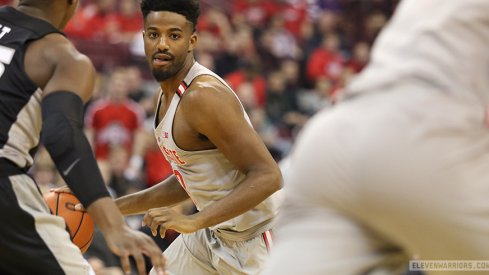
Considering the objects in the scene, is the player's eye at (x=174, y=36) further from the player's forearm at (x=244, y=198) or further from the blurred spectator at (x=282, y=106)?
the blurred spectator at (x=282, y=106)

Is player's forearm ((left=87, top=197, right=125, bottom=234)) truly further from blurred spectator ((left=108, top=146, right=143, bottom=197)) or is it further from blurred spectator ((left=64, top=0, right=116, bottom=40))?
blurred spectator ((left=64, top=0, right=116, bottom=40))

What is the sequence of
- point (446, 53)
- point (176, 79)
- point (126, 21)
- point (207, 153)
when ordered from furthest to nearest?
point (126, 21)
point (176, 79)
point (207, 153)
point (446, 53)

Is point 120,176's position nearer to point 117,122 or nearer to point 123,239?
point 117,122

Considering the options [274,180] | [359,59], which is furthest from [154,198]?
[359,59]

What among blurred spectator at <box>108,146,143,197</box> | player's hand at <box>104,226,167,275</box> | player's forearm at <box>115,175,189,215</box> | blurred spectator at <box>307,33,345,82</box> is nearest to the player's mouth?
player's forearm at <box>115,175,189,215</box>

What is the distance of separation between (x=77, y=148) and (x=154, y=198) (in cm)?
173

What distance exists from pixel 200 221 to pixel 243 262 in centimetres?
62

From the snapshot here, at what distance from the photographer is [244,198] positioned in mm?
4316

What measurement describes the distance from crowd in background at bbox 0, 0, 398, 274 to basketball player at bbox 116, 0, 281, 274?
11.9ft

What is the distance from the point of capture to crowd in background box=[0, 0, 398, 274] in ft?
35.6

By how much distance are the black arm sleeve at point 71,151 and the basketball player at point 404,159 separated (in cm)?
84

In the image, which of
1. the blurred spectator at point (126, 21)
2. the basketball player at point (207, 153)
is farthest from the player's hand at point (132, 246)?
the blurred spectator at point (126, 21)

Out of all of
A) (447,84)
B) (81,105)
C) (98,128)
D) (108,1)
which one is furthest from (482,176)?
(108,1)

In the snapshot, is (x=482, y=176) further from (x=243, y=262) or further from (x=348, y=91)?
→ (x=243, y=262)
